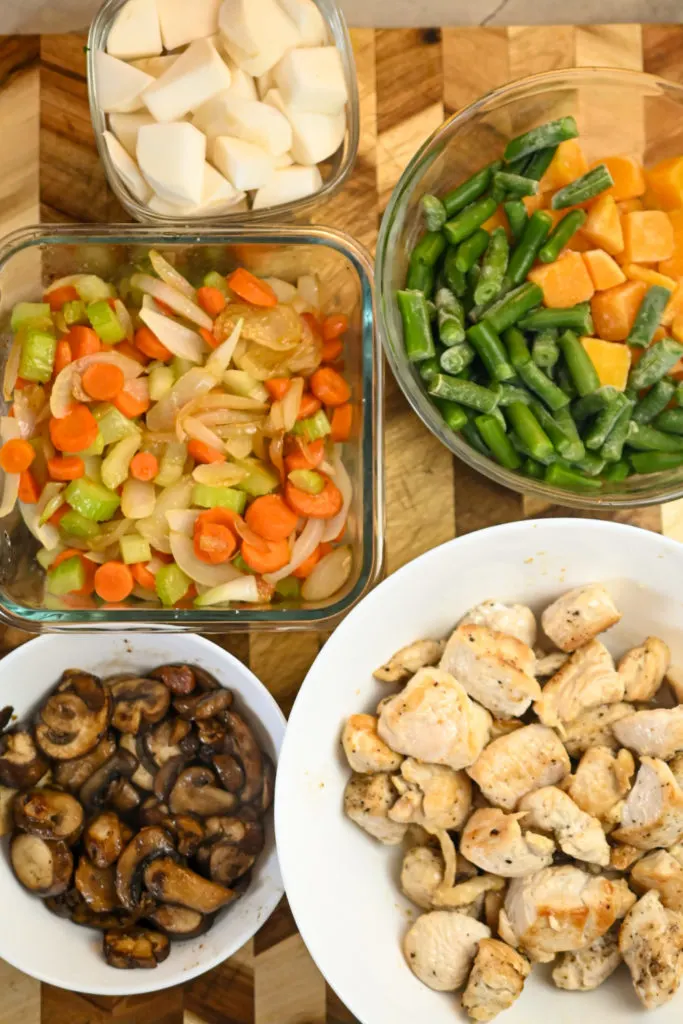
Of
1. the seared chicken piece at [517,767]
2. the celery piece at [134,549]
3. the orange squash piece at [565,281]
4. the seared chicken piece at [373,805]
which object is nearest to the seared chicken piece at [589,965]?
the seared chicken piece at [517,767]

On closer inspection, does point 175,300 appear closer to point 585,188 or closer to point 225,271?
point 225,271

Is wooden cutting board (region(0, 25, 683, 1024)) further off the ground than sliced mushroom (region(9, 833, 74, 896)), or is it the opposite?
wooden cutting board (region(0, 25, 683, 1024))

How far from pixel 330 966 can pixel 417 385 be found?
1358 mm

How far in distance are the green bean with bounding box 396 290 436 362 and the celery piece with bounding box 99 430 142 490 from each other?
2.36 ft

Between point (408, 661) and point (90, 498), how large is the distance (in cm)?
87

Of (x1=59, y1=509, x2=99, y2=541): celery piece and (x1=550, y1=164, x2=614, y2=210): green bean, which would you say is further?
(x1=59, y1=509, x2=99, y2=541): celery piece

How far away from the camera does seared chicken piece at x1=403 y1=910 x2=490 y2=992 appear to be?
6.79ft

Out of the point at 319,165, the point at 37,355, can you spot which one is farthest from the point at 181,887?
the point at 319,165

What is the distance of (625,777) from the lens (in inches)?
82.2

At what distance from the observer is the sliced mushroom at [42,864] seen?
230 cm

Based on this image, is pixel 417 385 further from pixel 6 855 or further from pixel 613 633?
pixel 6 855

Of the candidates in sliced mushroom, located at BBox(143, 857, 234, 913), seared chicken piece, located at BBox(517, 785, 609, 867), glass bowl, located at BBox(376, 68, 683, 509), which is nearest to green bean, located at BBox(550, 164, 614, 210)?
glass bowl, located at BBox(376, 68, 683, 509)

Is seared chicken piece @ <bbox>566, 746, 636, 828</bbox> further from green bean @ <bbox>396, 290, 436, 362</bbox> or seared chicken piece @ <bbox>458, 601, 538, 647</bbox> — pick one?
green bean @ <bbox>396, 290, 436, 362</bbox>

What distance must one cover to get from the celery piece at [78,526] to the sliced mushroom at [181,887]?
840mm
